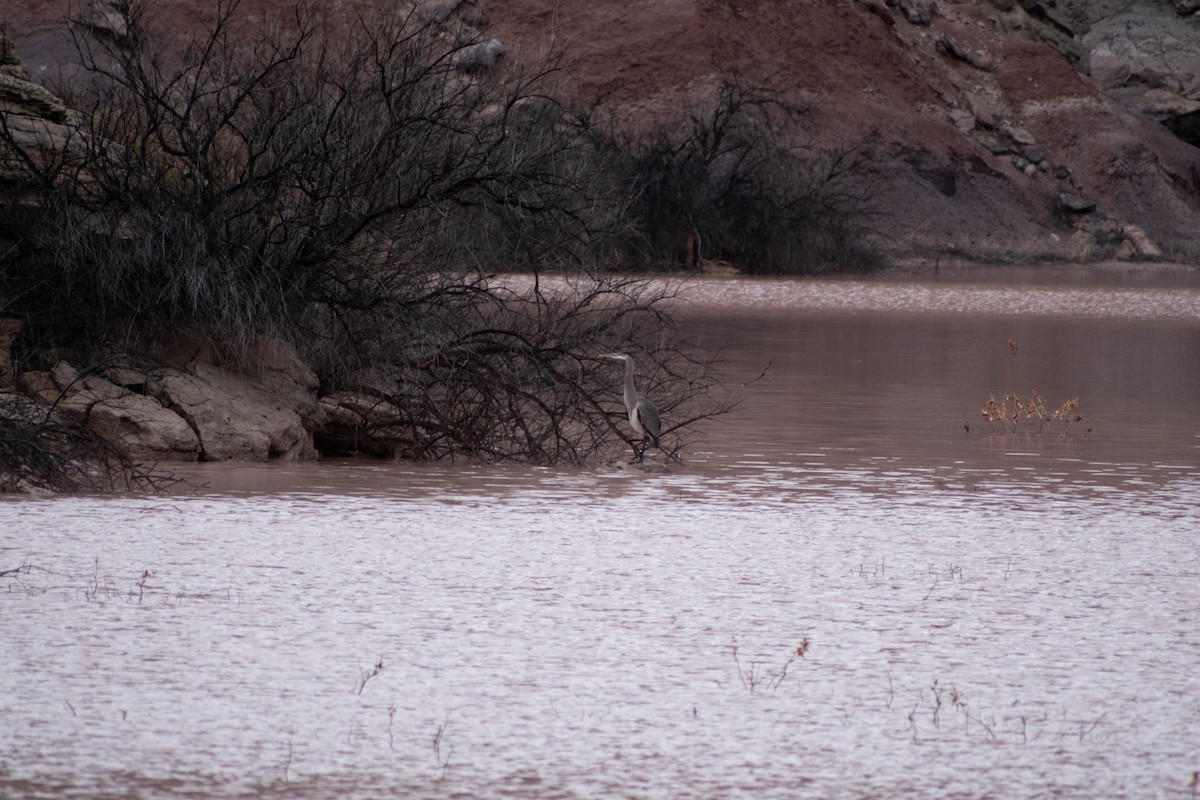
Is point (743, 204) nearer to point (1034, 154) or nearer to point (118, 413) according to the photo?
point (1034, 154)

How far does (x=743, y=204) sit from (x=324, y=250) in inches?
1202

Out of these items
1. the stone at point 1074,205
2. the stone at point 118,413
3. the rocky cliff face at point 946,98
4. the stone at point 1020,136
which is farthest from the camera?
the stone at point 1020,136

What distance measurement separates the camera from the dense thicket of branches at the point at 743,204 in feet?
130

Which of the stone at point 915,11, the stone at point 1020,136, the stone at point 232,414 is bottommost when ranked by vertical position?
the stone at point 232,414

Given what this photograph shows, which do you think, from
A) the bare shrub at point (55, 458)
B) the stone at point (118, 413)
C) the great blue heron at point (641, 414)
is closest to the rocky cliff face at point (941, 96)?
the stone at point (118, 413)

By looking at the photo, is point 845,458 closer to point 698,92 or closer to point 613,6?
point 698,92

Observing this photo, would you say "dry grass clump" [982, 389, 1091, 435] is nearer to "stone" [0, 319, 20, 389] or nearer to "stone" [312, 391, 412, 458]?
"stone" [312, 391, 412, 458]

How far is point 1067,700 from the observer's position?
5.36m

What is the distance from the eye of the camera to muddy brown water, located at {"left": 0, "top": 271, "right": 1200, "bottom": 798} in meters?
4.71

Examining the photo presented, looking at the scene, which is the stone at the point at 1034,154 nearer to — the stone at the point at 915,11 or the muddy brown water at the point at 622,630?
the stone at the point at 915,11

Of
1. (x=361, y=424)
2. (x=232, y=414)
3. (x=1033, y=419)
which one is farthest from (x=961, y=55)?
(x=232, y=414)

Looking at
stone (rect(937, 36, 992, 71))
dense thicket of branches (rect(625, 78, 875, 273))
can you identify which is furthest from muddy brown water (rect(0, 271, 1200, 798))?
stone (rect(937, 36, 992, 71))

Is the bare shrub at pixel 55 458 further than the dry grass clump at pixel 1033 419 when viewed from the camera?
No

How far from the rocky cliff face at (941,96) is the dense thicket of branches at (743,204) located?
5.05 meters
